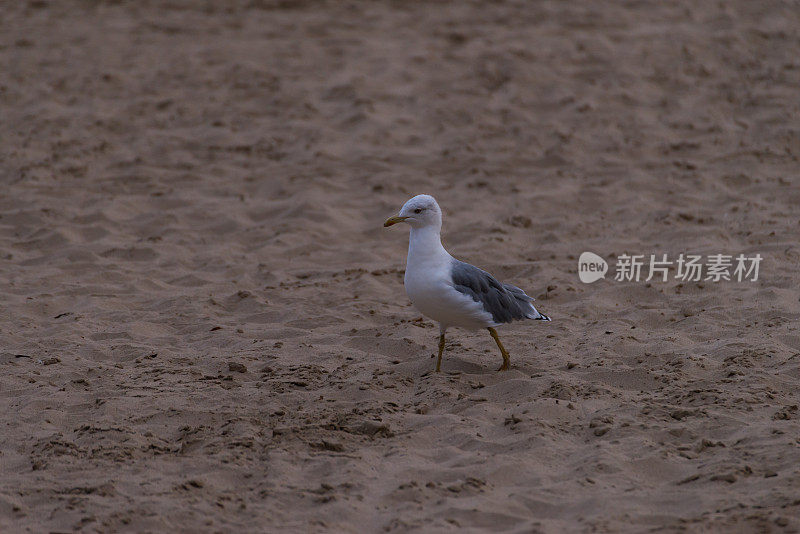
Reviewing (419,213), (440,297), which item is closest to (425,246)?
(419,213)

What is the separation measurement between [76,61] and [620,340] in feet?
27.4

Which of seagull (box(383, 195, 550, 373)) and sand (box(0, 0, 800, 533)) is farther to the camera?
seagull (box(383, 195, 550, 373))

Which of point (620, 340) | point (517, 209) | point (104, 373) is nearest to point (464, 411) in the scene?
point (620, 340)

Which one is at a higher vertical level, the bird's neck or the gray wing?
the bird's neck

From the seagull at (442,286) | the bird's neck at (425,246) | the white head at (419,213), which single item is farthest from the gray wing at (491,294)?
the white head at (419,213)

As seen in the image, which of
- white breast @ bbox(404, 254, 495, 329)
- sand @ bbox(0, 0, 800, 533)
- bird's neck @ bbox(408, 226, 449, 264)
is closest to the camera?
sand @ bbox(0, 0, 800, 533)

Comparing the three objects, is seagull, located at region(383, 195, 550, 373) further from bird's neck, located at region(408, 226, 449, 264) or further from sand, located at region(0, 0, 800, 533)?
sand, located at region(0, 0, 800, 533)

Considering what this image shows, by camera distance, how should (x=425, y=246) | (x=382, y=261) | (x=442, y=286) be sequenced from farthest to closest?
(x=382, y=261) < (x=425, y=246) < (x=442, y=286)

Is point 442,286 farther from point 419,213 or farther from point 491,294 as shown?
point 419,213

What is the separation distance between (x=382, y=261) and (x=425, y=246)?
229cm

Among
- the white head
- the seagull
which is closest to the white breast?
the seagull

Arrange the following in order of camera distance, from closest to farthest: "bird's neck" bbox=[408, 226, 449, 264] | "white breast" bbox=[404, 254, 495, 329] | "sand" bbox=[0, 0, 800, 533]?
1. "sand" bbox=[0, 0, 800, 533]
2. "white breast" bbox=[404, 254, 495, 329]
3. "bird's neck" bbox=[408, 226, 449, 264]

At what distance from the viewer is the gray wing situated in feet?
18.2

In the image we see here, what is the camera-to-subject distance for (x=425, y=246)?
18.4 ft
